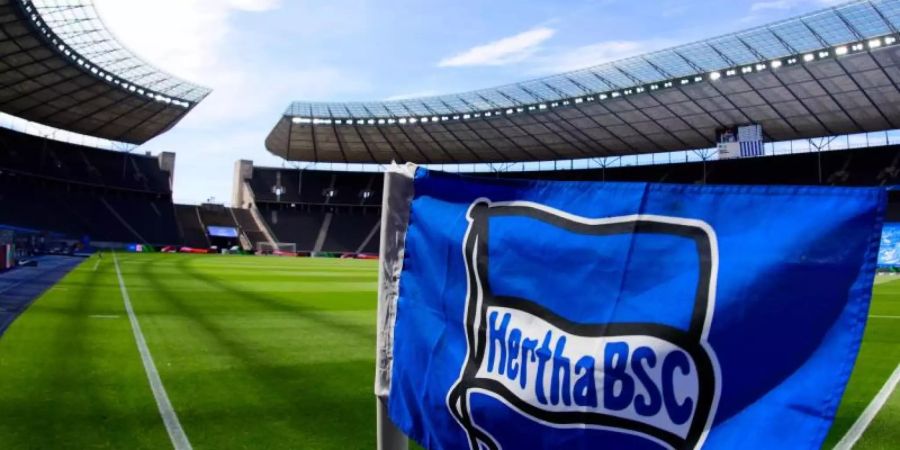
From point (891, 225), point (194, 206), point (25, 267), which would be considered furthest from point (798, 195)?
→ point (194, 206)

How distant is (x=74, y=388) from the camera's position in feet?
22.9

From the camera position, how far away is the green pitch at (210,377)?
5469mm

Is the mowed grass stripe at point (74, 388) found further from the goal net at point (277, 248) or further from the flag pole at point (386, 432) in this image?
the goal net at point (277, 248)

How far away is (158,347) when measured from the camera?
9805mm

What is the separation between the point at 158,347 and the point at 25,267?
25902 millimetres

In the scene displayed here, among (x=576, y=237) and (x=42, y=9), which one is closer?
(x=576, y=237)

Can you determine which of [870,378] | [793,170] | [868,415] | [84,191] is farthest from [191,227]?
[868,415]

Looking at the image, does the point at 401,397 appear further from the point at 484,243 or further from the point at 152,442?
the point at 152,442

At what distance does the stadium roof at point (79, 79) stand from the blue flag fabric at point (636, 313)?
140 ft

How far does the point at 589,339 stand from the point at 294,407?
520 cm

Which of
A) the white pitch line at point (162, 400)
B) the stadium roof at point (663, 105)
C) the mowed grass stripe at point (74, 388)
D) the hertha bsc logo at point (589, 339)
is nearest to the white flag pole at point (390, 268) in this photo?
the hertha bsc logo at point (589, 339)

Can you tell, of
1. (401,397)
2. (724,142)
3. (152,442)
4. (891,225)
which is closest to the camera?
(401,397)

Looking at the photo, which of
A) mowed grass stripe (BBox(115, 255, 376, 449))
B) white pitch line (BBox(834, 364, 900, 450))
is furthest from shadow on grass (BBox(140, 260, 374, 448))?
white pitch line (BBox(834, 364, 900, 450))

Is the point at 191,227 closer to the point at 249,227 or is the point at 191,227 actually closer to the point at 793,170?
the point at 249,227
